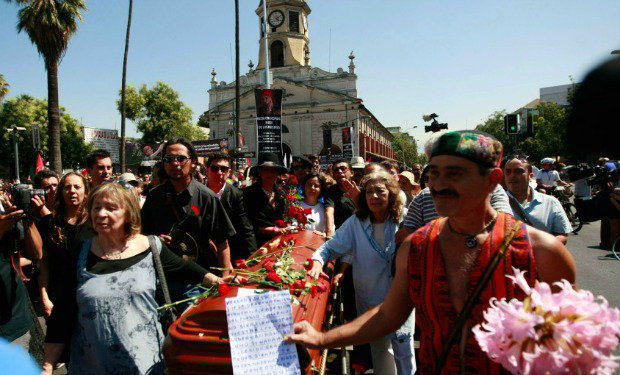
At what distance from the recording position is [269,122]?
36.5 ft

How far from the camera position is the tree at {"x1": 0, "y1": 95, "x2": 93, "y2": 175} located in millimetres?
44031

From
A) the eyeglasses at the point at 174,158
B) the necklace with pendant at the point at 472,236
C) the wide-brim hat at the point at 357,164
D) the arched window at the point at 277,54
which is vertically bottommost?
the necklace with pendant at the point at 472,236

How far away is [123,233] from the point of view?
2666 mm

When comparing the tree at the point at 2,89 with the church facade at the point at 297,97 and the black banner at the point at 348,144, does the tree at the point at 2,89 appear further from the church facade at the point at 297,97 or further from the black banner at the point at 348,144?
the church facade at the point at 297,97

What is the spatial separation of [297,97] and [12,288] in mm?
51388

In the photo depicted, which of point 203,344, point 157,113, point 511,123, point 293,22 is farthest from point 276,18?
point 203,344

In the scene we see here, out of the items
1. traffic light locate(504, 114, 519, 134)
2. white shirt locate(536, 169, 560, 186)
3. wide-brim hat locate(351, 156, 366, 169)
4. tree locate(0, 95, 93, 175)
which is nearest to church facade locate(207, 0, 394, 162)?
tree locate(0, 95, 93, 175)

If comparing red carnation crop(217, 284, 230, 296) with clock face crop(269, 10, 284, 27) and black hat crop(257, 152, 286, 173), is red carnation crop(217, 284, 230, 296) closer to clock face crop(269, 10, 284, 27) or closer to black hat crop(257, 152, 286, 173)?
black hat crop(257, 152, 286, 173)

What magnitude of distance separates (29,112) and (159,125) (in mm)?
13201

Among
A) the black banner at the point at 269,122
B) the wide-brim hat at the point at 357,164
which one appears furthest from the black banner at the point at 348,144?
the wide-brim hat at the point at 357,164

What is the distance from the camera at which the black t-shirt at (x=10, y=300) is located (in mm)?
2857

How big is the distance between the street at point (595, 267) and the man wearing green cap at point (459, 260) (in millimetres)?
4877

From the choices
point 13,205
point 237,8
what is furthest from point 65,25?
point 13,205

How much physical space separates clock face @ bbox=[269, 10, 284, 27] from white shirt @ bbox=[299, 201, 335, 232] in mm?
52986
